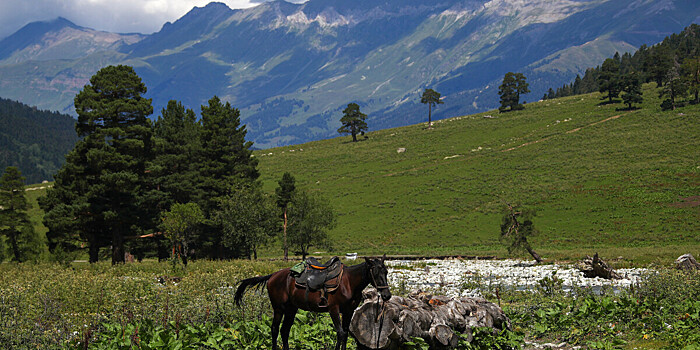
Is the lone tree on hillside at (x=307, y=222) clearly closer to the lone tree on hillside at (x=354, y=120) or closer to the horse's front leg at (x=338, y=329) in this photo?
the horse's front leg at (x=338, y=329)

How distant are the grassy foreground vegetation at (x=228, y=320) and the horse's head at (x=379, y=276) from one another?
7.49ft

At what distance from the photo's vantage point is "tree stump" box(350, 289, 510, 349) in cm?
1148

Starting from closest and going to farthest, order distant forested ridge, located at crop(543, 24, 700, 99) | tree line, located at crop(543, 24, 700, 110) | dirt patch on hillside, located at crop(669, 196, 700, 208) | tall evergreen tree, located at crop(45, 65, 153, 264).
Answer: tall evergreen tree, located at crop(45, 65, 153, 264) → dirt patch on hillside, located at crop(669, 196, 700, 208) → tree line, located at crop(543, 24, 700, 110) → distant forested ridge, located at crop(543, 24, 700, 99)

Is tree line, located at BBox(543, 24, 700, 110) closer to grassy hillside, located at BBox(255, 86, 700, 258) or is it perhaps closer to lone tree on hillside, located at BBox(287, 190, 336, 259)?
grassy hillside, located at BBox(255, 86, 700, 258)

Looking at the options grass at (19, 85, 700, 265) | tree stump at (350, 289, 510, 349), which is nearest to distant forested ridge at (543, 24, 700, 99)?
grass at (19, 85, 700, 265)

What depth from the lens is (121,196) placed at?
40625 millimetres

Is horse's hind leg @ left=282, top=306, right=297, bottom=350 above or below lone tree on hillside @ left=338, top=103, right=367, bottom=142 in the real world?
below

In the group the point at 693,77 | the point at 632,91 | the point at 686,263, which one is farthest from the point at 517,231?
the point at 693,77

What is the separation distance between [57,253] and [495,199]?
2369 inches

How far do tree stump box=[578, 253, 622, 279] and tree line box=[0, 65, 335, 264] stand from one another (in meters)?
27.7

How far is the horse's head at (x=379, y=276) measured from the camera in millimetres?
10334

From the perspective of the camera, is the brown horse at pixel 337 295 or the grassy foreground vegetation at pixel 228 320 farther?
the grassy foreground vegetation at pixel 228 320

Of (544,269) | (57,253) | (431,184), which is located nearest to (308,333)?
(544,269)

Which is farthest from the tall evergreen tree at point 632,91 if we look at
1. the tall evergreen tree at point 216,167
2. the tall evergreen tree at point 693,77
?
the tall evergreen tree at point 216,167
